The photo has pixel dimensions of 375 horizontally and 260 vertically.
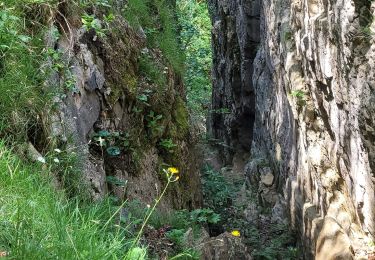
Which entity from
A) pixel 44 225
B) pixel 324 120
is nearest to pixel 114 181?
pixel 44 225

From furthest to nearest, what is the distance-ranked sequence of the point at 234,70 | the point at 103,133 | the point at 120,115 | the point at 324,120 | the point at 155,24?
the point at 234,70
the point at 155,24
the point at 324,120
the point at 120,115
the point at 103,133

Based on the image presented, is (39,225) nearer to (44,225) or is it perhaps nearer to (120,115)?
(44,225)

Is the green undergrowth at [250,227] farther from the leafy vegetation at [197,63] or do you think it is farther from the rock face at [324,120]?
the leafy vegetation at [197,63]

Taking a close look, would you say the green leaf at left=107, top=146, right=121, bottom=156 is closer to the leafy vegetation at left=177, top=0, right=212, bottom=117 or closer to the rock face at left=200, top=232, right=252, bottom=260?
the rock face at left=200, top=232, right=252, bottom=260

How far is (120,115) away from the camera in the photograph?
19.3ft

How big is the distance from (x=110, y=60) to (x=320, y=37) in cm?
274

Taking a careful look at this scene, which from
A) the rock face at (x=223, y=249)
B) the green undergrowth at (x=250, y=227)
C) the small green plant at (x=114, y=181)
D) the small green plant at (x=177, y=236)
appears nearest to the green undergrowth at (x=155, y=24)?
the green undergrowth at (x=250, y=227)

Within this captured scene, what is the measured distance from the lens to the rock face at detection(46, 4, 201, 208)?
4512mm

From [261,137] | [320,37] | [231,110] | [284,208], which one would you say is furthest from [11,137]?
[231,110]

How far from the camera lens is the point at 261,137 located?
13.5m

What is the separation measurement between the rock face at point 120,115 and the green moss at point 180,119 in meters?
0.02

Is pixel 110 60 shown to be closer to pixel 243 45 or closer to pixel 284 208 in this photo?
pixel 284 208

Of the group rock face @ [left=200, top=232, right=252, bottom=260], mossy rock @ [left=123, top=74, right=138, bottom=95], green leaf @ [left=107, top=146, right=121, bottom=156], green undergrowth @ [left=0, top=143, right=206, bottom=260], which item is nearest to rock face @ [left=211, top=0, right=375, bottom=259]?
rock face @ [left=200, top=232, right=252, bottom=260]

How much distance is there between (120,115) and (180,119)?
6.53 ft
